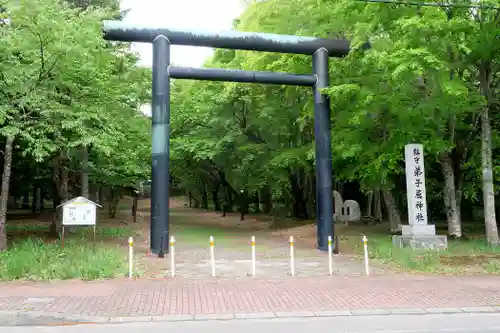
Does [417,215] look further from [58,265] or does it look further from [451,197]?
[58,265]

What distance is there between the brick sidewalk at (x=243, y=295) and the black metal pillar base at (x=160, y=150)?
14.1 ft

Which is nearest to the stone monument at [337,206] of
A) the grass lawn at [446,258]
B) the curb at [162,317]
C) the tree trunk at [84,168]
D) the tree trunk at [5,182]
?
the grass lawn at [446,258]

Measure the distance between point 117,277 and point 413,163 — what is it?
1108cm

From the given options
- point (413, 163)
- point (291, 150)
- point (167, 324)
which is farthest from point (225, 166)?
point (167, 324)

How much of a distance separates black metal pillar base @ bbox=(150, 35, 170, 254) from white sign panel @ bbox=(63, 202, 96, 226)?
2172 millimetres

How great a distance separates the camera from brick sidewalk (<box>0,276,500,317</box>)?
8.08 m

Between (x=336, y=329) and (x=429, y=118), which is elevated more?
(x=429, y=118)

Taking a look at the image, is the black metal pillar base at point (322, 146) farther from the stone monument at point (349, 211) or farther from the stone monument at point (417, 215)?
the stone monument at point (349, 211)

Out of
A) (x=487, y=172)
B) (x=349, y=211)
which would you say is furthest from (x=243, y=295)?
(x=349, y=211)

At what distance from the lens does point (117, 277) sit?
35.9 feet

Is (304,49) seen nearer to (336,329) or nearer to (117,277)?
(117,277)

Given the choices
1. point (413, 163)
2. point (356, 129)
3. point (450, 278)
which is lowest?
point (450, 278)

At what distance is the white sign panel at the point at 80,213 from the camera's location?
13.3 meters

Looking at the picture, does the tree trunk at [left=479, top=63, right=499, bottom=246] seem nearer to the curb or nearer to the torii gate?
the torii gate
